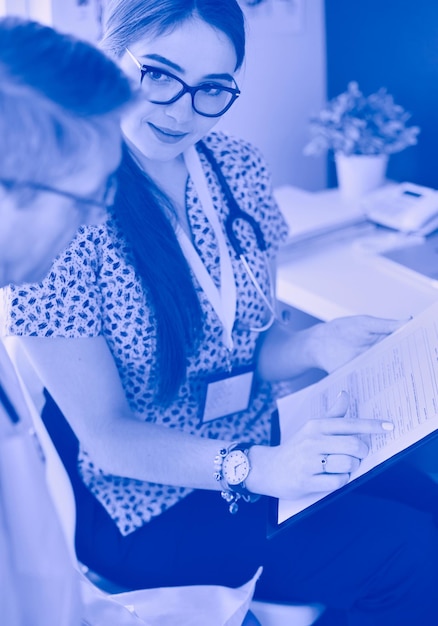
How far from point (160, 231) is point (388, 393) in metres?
0.40

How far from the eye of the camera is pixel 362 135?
190 centimetres

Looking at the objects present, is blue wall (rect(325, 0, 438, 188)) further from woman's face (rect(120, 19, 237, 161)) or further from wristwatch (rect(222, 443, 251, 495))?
wristwatch (rect(222, 443, 251, 495))

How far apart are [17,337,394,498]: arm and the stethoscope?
0.97ft

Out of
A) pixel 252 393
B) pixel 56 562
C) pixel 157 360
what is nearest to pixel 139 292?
pixel 157 360

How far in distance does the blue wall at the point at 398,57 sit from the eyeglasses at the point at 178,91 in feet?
3.19

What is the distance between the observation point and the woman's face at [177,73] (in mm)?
1036

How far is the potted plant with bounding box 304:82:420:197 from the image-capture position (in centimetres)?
189

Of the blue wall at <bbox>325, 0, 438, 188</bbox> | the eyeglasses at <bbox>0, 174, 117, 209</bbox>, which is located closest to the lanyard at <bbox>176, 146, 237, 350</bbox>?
the eyeglasses at <bbox>0, 174, 117, 209</bbox>

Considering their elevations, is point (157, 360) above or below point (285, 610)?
above

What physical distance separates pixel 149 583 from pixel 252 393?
0.38 m

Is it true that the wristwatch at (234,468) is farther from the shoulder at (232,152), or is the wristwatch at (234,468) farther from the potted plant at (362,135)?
the potted plant at (362,135)

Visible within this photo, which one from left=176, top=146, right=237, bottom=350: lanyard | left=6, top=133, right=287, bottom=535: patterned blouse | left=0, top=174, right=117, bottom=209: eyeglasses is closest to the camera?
left=0, top=174, right=117, bottom=209: eyeglasses

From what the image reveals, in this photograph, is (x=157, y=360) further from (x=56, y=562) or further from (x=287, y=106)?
(x=287, y=106)

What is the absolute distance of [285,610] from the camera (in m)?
1.08
